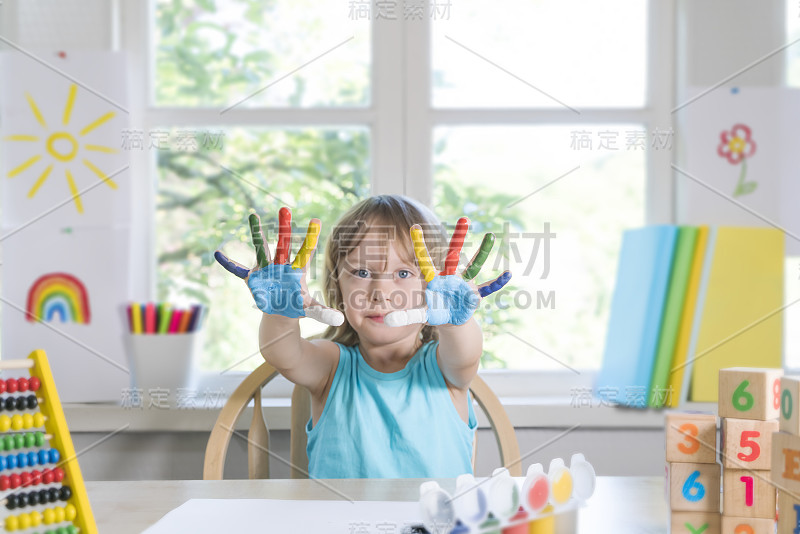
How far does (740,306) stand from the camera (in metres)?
1.22

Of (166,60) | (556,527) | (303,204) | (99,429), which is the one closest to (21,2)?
(166,60)

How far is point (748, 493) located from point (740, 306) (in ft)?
Answer: 2.48

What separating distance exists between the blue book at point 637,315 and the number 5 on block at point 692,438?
67 cm

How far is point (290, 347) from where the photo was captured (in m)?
0.91

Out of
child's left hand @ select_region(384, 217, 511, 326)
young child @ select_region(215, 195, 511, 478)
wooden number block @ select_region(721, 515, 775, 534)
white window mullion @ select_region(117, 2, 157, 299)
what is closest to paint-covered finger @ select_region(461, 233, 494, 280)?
child's left hand @ select_region(384, 217, 511, 326)

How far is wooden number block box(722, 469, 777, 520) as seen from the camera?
1.79ft

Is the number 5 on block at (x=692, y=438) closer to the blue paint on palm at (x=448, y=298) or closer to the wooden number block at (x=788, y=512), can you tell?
the wooden number block at (x=788, y=512)

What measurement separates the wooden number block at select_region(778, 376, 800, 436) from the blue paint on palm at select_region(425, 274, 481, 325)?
1.02 ft

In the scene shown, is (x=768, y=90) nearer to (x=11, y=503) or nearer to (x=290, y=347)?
(x=290, y=347)

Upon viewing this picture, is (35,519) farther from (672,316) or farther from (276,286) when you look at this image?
(672,316)

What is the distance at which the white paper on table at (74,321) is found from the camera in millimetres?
1239

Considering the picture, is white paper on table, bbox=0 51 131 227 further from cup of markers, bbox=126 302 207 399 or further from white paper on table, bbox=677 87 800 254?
white paper on table, bbox=677 87 800 254

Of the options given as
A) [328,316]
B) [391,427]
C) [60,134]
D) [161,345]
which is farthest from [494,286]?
[60,134]

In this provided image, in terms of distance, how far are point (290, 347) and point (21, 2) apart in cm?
89
